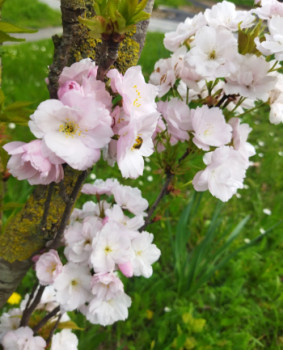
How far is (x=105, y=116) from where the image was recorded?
574 mm

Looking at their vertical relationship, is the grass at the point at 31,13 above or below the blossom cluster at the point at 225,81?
below

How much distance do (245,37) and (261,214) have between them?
6.47 ft

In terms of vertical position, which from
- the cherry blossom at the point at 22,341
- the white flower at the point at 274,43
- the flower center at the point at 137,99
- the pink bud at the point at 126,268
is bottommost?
the cherry blossom at the point at 22,341

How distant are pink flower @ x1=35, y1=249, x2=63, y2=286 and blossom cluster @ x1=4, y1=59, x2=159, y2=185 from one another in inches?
11.6

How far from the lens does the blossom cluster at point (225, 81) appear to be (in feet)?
2.45

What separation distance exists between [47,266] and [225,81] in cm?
61

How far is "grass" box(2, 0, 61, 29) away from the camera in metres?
9.08

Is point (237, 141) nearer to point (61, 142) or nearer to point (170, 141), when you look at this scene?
point (170, 141)

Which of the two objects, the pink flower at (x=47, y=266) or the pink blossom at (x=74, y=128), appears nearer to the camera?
the pink blossom at (x=74, y=128)

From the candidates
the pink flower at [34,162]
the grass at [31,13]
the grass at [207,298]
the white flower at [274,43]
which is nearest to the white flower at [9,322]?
the grass at [207,298]

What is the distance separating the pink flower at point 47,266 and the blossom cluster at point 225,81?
1.24 feet

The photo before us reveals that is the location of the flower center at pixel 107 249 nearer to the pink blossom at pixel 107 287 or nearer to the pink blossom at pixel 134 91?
the pink blossom at pixel 107 287

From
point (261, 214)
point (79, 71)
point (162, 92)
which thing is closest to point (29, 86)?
point (261, 214)

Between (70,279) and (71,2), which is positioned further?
(70,279)
